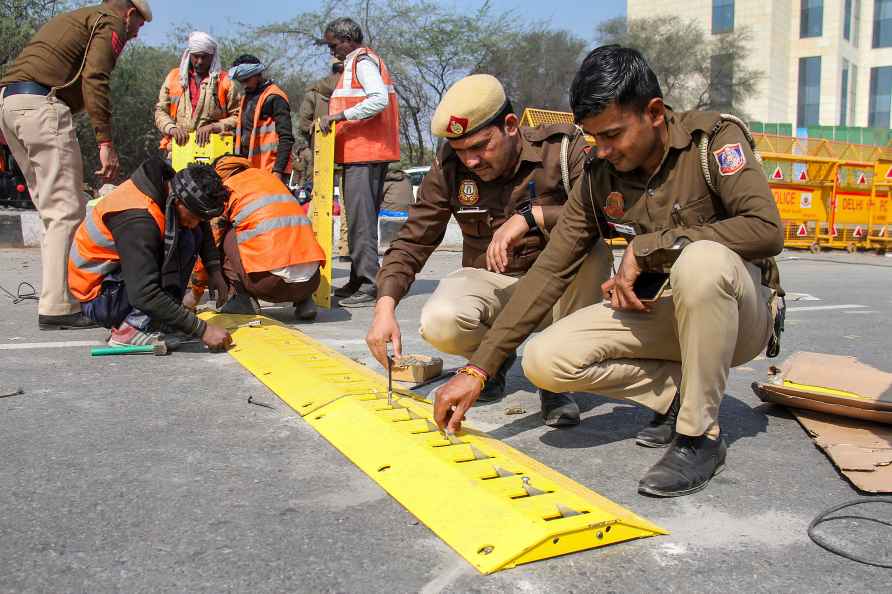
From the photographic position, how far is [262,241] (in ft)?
16.6

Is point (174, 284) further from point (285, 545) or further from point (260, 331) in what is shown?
point (285, 545)

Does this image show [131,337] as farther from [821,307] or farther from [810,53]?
[810,53]

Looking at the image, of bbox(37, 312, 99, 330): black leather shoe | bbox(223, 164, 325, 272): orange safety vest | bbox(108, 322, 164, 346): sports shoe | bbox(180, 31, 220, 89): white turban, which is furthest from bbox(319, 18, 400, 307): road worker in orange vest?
bbox(108, 322, 164, 346): sports shoe

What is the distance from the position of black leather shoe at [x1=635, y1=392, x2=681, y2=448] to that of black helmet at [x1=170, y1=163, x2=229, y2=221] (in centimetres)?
241

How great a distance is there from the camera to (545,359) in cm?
272

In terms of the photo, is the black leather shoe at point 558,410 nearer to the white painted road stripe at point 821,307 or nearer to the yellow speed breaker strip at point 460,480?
the yellow speed breaker strip at point 460,480

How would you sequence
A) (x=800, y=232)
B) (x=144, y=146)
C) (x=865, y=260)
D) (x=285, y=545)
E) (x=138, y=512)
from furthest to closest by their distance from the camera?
1. (x=144, y=146)
2. (x=800, y=232)
3. (x=865, y=260)
4. (x=138, y=512)
5. (x=285, y=545)

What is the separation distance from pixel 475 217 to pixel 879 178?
516 inches

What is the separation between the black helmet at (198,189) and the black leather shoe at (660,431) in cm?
241

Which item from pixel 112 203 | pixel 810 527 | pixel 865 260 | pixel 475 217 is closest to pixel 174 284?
pixel 112 203

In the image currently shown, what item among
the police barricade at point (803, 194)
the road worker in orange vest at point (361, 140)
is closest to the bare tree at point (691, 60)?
the police barricade at point (803, 194)

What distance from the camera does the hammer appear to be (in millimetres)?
4172

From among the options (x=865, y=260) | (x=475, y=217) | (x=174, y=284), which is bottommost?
(x=865, y=260)

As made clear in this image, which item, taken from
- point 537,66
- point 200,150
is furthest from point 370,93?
point 537,66
